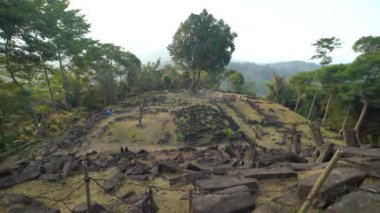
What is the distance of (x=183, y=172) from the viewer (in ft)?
28.9

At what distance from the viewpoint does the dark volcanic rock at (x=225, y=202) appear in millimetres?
4764

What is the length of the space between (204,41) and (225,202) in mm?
31120

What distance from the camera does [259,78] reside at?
16000cm

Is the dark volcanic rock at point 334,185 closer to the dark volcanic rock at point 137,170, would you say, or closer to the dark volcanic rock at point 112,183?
the dark volcanic rock at point 112,183

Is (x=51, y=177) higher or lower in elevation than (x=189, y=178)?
lower

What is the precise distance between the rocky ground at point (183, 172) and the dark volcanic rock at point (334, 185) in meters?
0.02

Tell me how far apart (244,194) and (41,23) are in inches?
506

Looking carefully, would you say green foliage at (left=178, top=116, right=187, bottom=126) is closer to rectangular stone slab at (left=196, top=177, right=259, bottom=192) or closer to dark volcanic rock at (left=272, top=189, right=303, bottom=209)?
rectangular stone slab at (left=196, top=177, right=259, bottom=192)

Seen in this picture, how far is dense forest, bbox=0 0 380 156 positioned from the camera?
13809 millimetres

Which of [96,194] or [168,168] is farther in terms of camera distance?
[168,168]

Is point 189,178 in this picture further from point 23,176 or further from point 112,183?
point 23,176

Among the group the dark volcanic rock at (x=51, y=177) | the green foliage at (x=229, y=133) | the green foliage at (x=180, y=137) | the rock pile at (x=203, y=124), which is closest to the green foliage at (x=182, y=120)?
the rock pile at (x=203, y=124)

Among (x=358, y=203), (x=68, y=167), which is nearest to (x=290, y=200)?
(x=358, y=203)

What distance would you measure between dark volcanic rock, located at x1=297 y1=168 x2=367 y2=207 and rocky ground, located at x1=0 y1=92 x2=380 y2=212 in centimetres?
2
